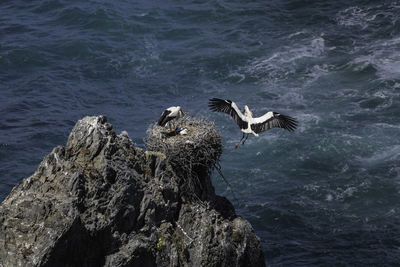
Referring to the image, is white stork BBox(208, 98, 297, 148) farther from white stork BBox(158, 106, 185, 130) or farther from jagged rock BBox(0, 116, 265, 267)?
jagged rock BBox(0, 116, 265, 267)

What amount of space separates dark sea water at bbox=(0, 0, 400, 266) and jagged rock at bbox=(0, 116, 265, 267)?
A: 8.39m

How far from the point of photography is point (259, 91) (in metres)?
36.8

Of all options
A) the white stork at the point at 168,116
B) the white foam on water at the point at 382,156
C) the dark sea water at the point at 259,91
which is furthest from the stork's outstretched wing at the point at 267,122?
the white foam on water at the point at 382,156

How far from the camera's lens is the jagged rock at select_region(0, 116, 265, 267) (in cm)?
1306

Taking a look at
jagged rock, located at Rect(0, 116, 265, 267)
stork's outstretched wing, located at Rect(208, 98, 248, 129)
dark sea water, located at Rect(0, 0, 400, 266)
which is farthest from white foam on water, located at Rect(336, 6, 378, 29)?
jagged rock, located at Rect(0, 116, 265, 267)

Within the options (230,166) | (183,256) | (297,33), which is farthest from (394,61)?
(183,256)

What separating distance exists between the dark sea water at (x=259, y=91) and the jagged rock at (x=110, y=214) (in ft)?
27.5

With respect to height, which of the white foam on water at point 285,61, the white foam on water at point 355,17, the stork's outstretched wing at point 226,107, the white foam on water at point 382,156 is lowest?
the white foam on water at point 382,156

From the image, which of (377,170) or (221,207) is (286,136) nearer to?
(377,170)

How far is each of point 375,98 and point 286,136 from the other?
6.11 meters

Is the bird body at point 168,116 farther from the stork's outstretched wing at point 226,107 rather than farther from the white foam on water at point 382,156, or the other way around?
the white foam on water at point 382,156

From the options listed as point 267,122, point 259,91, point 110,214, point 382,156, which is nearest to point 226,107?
point 267,122

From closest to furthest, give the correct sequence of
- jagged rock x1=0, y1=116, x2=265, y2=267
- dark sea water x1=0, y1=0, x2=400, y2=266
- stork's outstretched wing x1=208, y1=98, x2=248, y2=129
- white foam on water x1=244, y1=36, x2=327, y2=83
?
jagged rock x1=0, y1=116, x2=265, y2=267
stork's outstretched wing x1=208, y1=98, x2=248, y2=129
dark sea water x1=0, y1=0, x2=400, y2=266
white foam on water x1=244, y1=36, x2=327, y2=83

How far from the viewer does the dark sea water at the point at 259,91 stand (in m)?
26.6
